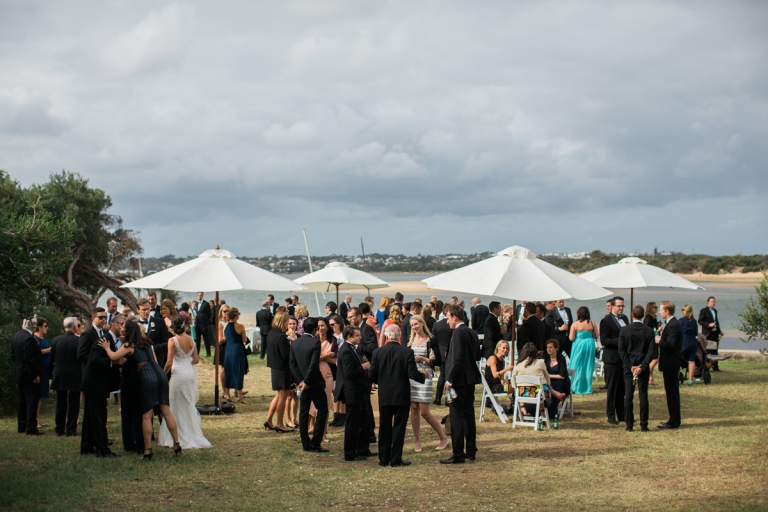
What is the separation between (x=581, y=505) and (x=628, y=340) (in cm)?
404

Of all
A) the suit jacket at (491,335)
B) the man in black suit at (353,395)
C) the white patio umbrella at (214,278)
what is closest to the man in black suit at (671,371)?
the suit jacket at (491,335)

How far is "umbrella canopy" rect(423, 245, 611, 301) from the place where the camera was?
9.65 meters

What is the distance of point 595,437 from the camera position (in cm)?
950

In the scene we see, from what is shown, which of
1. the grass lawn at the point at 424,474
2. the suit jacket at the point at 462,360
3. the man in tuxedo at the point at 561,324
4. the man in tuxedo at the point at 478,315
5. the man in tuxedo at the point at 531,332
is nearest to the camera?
the grass lawn at the point at 424,474

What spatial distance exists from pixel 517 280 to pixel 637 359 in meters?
2.03

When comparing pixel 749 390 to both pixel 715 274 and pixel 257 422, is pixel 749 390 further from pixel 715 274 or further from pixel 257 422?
pixel 715 274

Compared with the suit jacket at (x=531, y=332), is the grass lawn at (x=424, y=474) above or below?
below

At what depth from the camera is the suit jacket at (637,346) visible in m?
9.76

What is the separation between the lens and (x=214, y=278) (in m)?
10.5

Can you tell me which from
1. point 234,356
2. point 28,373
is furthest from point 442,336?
point 28,373

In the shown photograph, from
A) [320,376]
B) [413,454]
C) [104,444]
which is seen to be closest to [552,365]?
[413,454]

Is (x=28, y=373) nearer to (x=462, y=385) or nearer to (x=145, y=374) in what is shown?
(x=145, y=374)

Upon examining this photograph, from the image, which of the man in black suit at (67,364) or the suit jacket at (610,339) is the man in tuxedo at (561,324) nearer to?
the suit jacket at (610,339)

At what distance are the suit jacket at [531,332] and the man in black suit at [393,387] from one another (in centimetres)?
339
